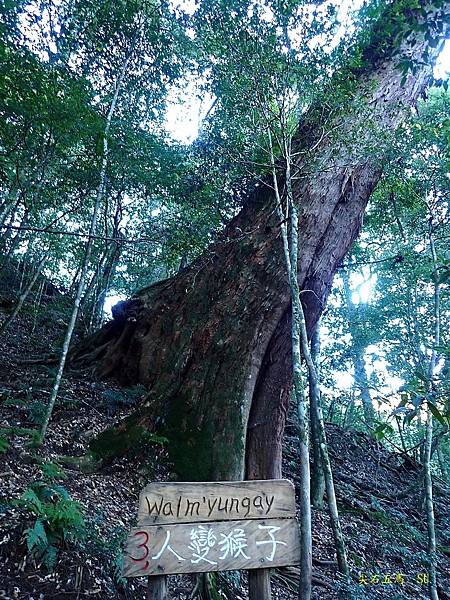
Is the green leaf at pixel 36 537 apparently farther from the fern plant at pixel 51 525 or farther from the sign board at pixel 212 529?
the sign board at pixel 212 529

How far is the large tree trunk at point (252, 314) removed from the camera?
5062 mm

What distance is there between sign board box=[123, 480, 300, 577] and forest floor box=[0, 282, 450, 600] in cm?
112

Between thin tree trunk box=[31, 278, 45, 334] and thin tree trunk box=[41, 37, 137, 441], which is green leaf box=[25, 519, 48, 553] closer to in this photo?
thin tree trunk box=[41, 37, 137, 441]

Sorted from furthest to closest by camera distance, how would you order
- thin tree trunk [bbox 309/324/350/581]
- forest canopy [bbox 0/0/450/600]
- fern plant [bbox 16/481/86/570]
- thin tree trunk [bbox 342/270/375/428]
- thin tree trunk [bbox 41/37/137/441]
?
thin tree trunk [bbox 342/270/375/428]
thin tree trunk [bbox 41/37/137/441]
forest canopy [bbox 0/0/450/600]
thin tree trunk [bbox 309/324/350/581]
fern plant [bbox 16/481/86/570]

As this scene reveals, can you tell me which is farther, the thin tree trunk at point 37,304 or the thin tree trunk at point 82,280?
the thin tree trunk at point 37,304

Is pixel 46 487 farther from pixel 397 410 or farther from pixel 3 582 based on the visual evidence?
pixel 397 410

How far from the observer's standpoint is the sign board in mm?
2357

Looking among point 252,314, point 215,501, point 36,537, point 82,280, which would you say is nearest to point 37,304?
point 82,280

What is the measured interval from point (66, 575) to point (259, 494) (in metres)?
1.66

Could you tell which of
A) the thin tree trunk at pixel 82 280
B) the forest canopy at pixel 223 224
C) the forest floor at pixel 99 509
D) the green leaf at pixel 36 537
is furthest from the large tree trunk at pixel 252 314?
the green leaf at pixel 36 537

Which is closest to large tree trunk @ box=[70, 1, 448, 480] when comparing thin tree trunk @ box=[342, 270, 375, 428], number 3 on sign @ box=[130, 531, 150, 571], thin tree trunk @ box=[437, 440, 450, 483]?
number 3 on sign @ box=[130, 531, 150, 571]

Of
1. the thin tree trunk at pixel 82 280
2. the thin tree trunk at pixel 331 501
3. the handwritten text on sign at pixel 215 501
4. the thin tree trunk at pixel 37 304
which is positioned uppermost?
the thin tree trunk at pixel 37 304

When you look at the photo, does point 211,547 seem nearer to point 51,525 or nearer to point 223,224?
point 51,525

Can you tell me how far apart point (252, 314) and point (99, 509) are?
2932 mm
